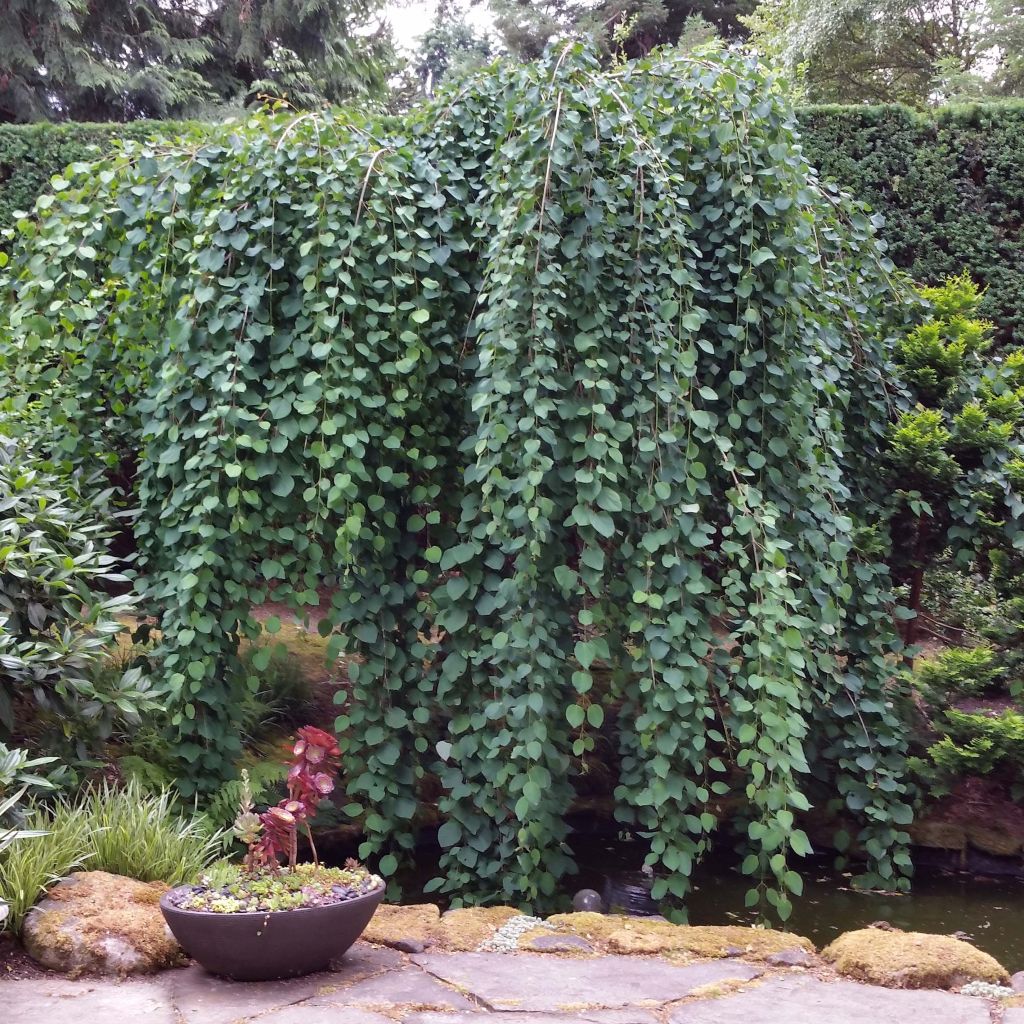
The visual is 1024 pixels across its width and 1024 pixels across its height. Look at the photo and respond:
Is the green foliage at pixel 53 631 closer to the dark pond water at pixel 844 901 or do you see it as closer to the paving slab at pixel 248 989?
the paving slab at pixel 248 989

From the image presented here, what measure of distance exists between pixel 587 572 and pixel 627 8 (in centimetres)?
1475

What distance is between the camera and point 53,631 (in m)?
3.31

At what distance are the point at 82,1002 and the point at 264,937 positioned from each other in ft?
1.30

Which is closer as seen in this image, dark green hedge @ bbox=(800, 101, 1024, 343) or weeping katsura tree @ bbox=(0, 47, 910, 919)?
weeping katsura tree @ bbox=(0, 47, 910, 919)

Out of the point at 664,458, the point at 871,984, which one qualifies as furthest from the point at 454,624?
the point at 871,984

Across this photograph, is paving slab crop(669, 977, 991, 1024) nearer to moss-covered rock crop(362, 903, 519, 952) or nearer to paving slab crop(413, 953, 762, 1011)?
→ paving slab crop(413, 953, 762, 1011)

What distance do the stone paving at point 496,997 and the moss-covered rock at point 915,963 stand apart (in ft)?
0.21

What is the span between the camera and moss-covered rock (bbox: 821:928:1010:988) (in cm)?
242

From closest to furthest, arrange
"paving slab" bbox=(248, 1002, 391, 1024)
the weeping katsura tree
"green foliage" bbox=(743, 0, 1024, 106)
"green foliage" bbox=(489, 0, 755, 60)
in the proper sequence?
"paving slab" bbox=(248, 1002, 391, 1024) → the weeping katsura tree → "green foliage" bbox=(743, 0, 1024, 106) → "green foliage" bbox=(489, 0, 755, 60)

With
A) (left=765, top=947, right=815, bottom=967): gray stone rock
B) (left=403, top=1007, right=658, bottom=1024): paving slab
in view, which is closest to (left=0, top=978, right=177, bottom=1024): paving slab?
(left=403, top=1007, right=658, bottom=1024): paving slab

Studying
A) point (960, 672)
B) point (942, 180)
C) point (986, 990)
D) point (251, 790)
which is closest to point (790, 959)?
point (986, 990)

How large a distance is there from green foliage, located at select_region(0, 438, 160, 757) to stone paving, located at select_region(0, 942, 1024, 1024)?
3.35 ft

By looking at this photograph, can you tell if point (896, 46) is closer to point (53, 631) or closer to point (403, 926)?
point (53, 631)

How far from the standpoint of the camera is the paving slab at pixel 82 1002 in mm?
2109
